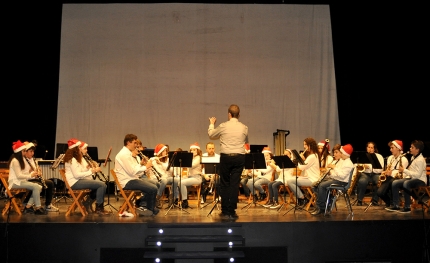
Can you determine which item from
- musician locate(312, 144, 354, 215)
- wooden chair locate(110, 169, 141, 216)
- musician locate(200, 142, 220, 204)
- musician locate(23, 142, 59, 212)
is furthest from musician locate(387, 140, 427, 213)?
musician locate(23, 142, 59, 212)

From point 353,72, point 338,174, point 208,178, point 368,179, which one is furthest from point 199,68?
point 338,174

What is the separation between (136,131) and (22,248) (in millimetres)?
7432

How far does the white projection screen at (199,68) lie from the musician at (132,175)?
5.69 m

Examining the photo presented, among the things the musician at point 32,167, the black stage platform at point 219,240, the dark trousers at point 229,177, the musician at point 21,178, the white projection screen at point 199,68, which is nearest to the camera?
the black stage platform at point 219,240

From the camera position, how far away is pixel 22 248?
8602mm

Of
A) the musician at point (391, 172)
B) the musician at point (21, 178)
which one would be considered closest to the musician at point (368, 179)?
the musician at point (391, 172)

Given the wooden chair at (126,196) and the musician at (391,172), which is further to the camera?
the musician at (391,172)

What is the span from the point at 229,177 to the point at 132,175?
1853mm

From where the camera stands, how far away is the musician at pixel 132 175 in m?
9.93

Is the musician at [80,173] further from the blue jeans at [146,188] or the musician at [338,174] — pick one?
the musician at [338,174]

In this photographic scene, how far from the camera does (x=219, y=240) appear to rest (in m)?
8.59

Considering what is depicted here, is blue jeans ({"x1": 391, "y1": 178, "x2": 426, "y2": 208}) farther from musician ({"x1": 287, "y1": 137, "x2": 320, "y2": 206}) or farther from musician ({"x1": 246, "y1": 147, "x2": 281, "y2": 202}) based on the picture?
musician ({"x1": 246, "y1": 147, "x2": 281, "y2": 202})

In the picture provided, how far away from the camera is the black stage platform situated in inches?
337

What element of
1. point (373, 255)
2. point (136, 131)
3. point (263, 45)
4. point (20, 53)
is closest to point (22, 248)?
point (373, 255)
